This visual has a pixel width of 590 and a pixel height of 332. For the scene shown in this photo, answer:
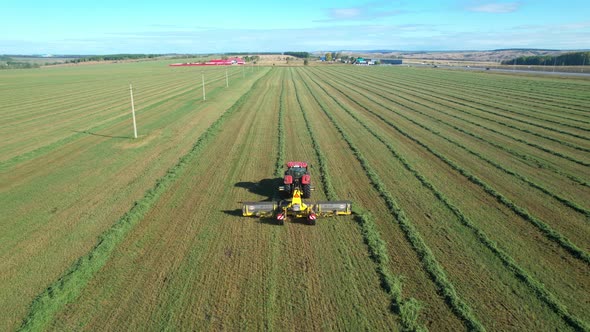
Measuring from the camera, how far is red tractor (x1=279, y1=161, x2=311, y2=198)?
1420 centimetres

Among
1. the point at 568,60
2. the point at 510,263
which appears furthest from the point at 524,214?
the point at 568,60

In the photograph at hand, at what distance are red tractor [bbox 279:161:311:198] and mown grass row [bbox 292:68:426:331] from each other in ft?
4.41

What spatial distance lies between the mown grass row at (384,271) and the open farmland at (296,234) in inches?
2.3

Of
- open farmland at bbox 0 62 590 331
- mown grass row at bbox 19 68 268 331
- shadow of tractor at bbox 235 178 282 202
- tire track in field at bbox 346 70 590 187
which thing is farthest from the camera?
tire track in field at bbox 346 70 590 187

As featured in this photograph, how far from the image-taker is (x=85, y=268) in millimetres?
10359

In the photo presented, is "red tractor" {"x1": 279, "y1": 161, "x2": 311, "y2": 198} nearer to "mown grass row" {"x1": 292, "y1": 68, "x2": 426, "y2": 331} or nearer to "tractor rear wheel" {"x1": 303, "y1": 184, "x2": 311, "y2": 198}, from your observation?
"tractor rear wheel" {"x1": 303, "y1": 184, "x2": 311, "y2": 198}

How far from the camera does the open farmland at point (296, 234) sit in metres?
8.83

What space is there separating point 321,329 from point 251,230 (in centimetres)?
515

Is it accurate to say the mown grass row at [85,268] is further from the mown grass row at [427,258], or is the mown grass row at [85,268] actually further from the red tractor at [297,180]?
the mown grass row at [427,258]

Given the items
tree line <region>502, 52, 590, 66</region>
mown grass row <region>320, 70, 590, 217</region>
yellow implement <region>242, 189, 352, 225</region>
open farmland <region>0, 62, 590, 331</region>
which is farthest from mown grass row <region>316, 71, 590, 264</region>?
tree line <region>502, 52, 590, 66</region>

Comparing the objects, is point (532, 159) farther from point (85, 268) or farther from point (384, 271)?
point (85, 268)

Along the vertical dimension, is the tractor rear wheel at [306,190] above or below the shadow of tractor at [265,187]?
above

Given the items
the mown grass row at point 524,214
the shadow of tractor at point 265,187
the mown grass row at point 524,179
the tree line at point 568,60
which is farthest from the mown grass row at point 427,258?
the tree line at point 568,60

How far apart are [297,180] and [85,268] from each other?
7.39 m
